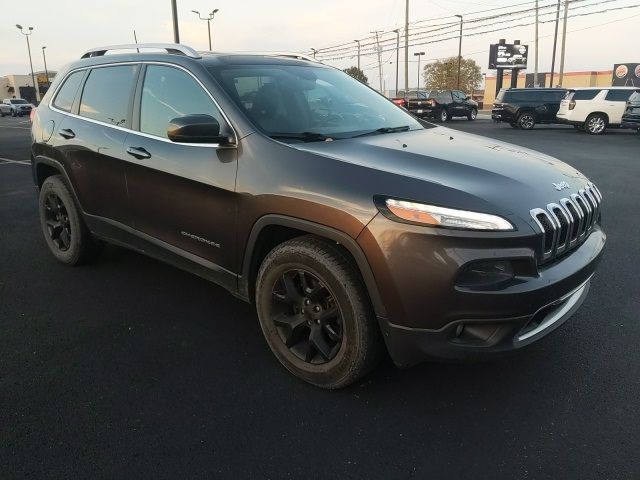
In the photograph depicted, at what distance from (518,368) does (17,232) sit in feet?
17.6

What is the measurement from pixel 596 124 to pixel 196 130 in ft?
71.1

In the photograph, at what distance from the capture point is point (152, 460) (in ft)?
7.41

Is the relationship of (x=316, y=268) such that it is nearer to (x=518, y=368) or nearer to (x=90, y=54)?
(x=518, y=368)

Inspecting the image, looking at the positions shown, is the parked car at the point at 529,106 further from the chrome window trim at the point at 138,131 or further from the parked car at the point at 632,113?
the chrome window trim at the point at 138,131

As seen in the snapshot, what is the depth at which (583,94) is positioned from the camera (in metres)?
21.1

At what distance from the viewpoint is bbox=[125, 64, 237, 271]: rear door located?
297cm

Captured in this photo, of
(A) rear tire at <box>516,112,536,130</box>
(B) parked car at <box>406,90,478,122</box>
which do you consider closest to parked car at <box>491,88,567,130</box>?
(A) rear tire at <box>516,112,536,130</box>

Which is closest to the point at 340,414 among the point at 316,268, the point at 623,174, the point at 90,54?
the point at 316,268

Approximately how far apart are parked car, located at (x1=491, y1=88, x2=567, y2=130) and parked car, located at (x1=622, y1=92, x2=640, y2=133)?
412 centimetres

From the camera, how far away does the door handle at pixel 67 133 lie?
413cm

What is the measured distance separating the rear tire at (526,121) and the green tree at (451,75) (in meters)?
51.1

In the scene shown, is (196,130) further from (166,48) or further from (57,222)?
(57,222)

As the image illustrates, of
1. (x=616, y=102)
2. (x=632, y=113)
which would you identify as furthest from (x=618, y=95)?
(x=632, y=113)

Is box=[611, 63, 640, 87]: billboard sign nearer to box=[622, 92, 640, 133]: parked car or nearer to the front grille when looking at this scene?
box=[622, 92, 640, 133]: parked car
